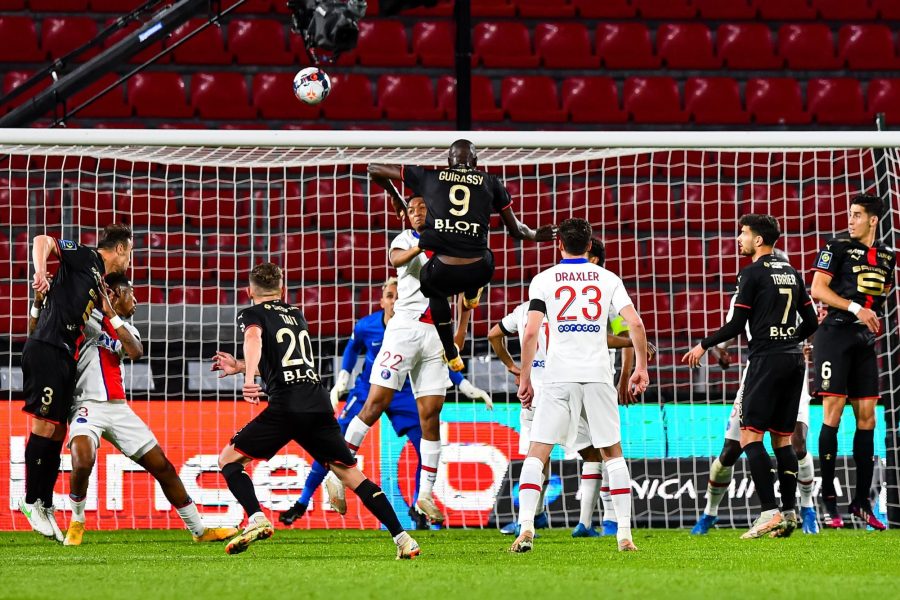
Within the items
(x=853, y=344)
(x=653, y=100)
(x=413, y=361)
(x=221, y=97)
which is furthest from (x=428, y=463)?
(x=653, y=100)

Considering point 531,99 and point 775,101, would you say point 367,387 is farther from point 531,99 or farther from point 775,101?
point 775,101

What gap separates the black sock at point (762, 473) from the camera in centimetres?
811

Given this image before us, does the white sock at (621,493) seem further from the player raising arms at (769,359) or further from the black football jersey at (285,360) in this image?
the black football jersey at (285,360)

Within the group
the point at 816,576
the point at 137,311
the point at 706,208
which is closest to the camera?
the point at 816,576

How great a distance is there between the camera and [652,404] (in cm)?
1058

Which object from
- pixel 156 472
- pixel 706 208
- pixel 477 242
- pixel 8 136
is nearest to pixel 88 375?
pixel 156 472

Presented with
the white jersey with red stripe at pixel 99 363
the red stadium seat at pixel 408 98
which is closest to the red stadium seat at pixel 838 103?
the red stadium seat at pixel 408 98

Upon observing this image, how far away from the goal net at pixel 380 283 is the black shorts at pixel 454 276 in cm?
137

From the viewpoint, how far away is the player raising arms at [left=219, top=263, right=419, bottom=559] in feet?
22.9

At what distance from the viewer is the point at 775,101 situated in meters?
16.5

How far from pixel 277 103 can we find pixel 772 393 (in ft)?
30.6

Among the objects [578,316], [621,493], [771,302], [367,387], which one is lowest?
[621,493]

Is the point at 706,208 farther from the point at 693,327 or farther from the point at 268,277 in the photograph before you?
the point at 268,277

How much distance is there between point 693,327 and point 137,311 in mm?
5464
